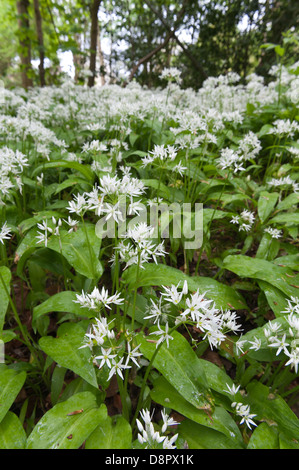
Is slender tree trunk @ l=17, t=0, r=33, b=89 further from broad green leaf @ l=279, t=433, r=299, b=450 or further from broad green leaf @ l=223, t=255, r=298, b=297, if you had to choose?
broad green leaf @ l=279, t=433, r=299, b=450

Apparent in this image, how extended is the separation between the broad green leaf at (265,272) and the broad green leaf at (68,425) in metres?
1.15

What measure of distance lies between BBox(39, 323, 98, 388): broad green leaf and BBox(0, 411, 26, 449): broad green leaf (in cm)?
33

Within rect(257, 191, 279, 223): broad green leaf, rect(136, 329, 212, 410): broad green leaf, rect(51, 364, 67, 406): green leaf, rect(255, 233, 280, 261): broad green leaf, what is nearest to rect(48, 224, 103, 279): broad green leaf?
rect(136, 329, 212, 410): broad green leaf

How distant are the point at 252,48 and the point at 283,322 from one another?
1004 centimetres

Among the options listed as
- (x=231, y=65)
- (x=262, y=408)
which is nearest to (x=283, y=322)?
(x=262, y=408)

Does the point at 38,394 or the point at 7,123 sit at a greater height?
the point at 7,123

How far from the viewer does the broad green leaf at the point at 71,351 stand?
131 cm

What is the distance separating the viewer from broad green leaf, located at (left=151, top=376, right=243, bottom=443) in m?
1.26

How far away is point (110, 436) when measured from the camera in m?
1.23

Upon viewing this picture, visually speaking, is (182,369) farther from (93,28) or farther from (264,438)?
(93,28)

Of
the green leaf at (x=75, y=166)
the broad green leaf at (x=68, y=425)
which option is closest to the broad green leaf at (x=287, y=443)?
the broad green leaf at (x=68, y=425)

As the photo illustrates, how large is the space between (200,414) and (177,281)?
640 mm
